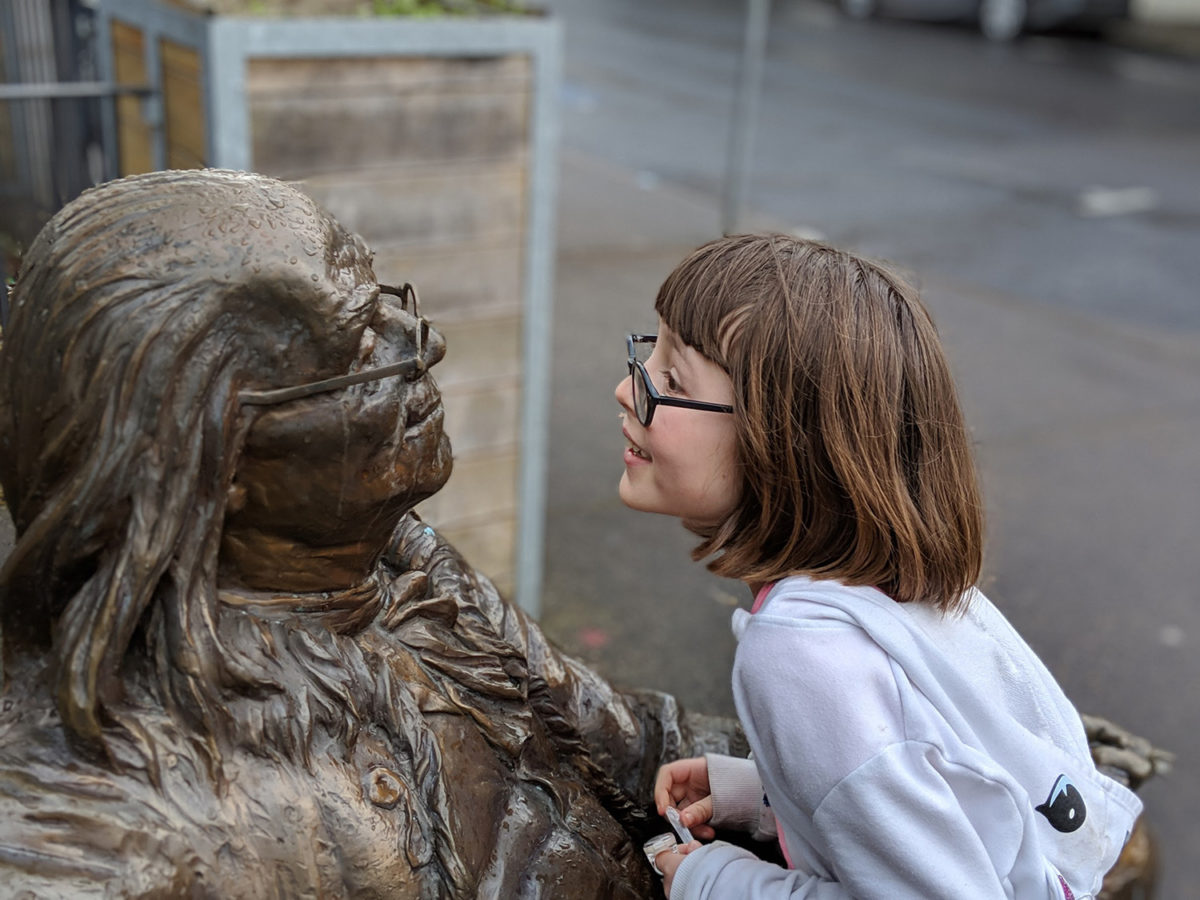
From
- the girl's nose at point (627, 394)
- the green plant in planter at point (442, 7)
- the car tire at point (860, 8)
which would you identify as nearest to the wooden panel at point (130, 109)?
the green plant in planter at point (442, 7)

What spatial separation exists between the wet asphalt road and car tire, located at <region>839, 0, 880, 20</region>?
1496 millimetres

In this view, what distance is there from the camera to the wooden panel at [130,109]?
369 centimetres

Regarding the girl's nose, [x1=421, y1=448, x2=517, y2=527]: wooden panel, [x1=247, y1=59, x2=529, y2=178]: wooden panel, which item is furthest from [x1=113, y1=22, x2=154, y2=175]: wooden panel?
the girl's nose

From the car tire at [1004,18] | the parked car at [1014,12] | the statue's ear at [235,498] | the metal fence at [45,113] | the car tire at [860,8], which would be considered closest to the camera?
the statue's ear at [235,498]

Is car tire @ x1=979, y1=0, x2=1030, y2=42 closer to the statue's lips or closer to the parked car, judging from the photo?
the parked car

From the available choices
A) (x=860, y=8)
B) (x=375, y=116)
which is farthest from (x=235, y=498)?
(x=860, y=8)

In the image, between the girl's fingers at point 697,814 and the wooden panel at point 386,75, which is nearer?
the girl's fingers at point 697,814

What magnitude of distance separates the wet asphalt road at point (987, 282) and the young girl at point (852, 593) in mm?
326

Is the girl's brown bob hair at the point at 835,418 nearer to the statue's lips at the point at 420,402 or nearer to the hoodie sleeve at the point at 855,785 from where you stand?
the hoodie sleeve at the point at 855,785

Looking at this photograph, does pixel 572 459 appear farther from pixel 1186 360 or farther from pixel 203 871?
pixel 203 871

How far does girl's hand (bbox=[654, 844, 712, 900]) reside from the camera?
153cm

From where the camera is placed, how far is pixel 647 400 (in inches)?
59.7

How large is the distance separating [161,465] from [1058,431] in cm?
632

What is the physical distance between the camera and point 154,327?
44.2 inches
